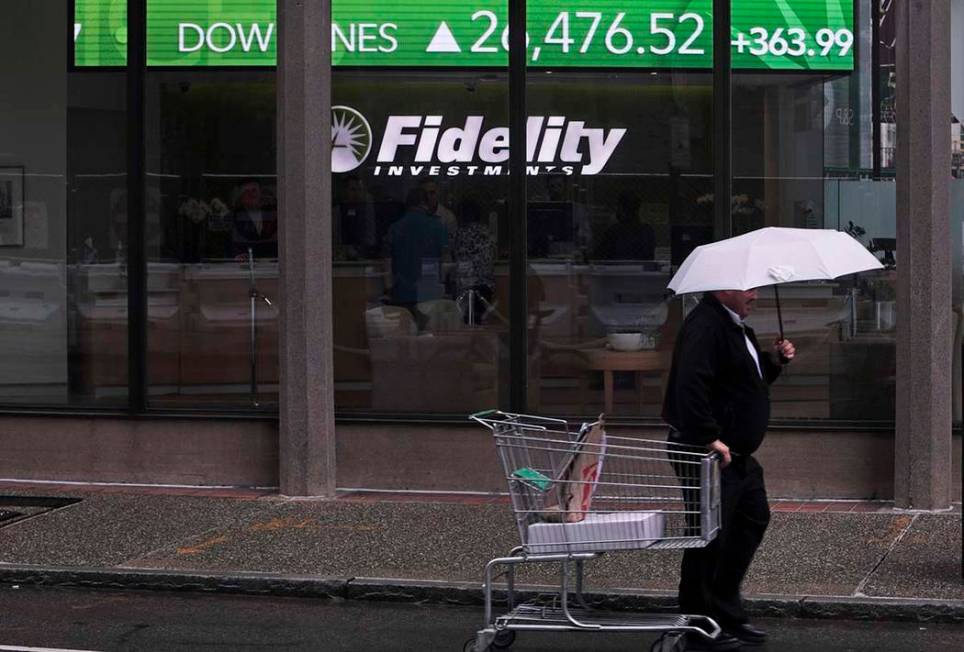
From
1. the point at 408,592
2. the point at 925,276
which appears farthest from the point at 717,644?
the point at 925,276

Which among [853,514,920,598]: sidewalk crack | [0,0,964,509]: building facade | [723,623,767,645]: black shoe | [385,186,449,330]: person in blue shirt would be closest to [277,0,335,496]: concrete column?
[0,0,964,509]: building facade

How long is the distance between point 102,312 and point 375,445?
2.59 meters

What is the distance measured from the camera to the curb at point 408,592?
26.7 feet

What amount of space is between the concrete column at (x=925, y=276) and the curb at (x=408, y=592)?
8.81ft

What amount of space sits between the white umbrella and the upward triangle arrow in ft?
15.7

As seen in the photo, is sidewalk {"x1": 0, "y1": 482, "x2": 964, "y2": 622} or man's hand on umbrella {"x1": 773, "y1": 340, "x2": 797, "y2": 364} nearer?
man's hand on umbrella {"x1": 773, "y1": 340, "x2": 797, "y2": 364}

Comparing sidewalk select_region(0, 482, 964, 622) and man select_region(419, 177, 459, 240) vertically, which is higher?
man select_region(419, 177, 459, 240)

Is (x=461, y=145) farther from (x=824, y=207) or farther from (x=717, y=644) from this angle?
(x=717, y=644)

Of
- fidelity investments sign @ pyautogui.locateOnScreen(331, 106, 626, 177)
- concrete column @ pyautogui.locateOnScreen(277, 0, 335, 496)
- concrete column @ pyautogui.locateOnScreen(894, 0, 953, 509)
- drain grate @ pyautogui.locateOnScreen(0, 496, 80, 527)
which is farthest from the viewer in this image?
fidelity investments sign @ pyautogui.locateOnScreen(331, 106, 626, 177)

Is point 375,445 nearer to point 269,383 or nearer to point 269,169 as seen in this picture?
point 269,383

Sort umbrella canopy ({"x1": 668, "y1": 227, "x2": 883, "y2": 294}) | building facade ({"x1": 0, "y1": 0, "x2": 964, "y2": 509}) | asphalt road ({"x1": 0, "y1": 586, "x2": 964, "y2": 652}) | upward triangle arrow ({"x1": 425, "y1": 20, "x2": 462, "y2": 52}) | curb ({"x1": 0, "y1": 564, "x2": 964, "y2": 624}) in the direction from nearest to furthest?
umbrella canopy ({"x1": 668, "y1": 227, "x2": 883, "y2": 294}), asphalt road ({"x1": 0, "y1": 586, "x2": 964, "y2": 652}), curb ({"x1": 0, "y1": 564, "x2": 964, "y2": 624}), building facade ({"x1": 0, "y1": 0, "x2": 964, "y2": 509}), upward triangle arrow ({"x1": 425, "y1": 20, "x2": 462, "y2": 52})

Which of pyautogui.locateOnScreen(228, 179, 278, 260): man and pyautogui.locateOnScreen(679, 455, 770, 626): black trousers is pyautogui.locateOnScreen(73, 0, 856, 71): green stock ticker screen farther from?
pyautogui.locateOnScreen(679, 455, 770, 626): black trousers

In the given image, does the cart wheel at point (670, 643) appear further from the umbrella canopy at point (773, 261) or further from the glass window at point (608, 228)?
the glass window at point (608, 228)

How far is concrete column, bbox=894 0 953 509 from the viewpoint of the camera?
35.0ft
